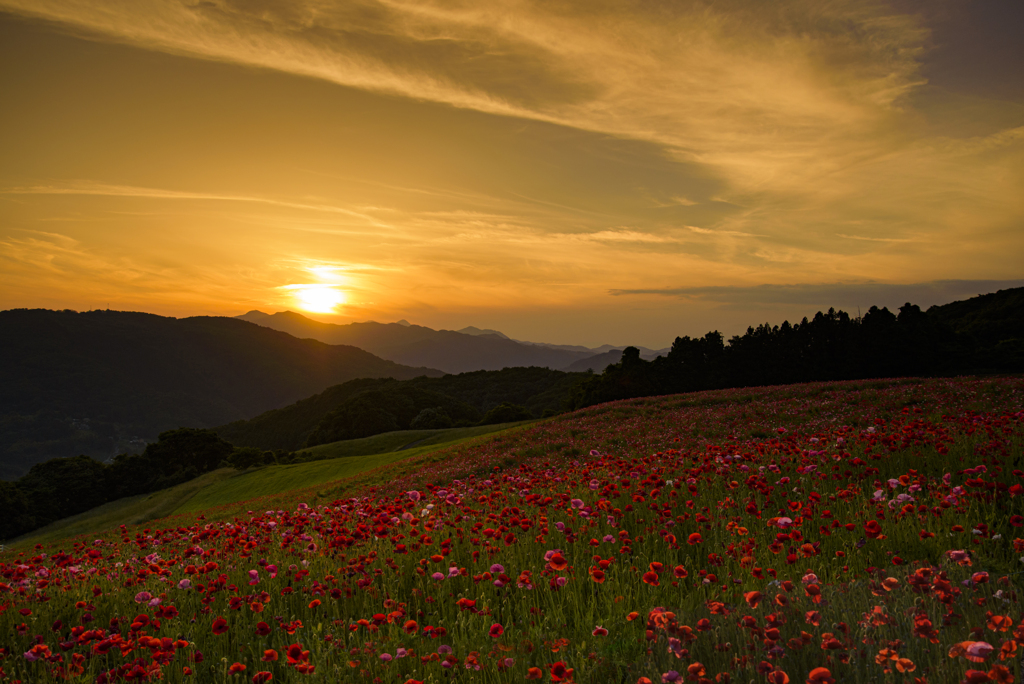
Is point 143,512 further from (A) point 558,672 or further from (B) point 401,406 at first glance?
(B) point 401,406

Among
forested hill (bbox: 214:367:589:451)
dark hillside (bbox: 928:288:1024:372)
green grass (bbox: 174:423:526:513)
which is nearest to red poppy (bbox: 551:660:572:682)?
green grass (bbox: 174:423:526:513)

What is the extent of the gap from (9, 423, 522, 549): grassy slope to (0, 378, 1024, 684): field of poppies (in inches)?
1212

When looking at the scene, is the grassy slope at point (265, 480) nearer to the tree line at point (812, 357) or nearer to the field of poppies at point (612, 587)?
the tree line at point (812, 357)

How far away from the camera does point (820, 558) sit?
4.61 m

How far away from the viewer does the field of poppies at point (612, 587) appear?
9.78 ft

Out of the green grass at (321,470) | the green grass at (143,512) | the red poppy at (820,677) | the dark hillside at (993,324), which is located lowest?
the green grass at (143,512)

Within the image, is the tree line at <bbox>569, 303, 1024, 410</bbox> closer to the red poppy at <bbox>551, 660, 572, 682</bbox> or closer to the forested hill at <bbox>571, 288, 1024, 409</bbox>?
the forested hill at <bbox>571, 288, 1024, 409</bbox>

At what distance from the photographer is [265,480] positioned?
4694cm

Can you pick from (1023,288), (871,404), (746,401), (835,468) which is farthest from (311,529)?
(1023,288)

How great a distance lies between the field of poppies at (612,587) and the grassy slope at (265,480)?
30.8 m

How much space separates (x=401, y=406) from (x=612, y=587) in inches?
4686

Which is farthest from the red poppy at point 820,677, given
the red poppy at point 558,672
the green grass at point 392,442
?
the green grass at point 392,442

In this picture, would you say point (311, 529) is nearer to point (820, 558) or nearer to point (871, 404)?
point (820, 558)

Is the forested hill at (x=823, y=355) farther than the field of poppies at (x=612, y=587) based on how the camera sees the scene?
Yes
